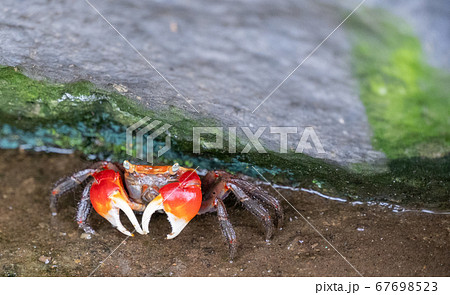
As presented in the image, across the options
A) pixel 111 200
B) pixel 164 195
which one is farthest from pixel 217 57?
pixel 111 200

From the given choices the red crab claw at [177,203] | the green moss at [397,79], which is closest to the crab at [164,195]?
the red crab claw at [177,203]

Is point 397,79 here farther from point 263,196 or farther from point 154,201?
point 154,201

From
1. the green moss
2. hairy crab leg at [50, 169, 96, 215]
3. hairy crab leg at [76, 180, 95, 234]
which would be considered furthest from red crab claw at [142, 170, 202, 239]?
the green moss

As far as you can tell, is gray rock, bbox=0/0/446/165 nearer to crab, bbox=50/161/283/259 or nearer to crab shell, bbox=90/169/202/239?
crab, bbox=50/161/283/259

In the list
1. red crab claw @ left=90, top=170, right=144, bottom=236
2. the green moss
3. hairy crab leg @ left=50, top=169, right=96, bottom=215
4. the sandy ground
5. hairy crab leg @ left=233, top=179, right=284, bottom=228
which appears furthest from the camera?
hairy crab leg @ left=50, top=169, right=96, bottom=215

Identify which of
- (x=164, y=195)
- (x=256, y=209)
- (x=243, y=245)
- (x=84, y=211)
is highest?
(x=164, y=195)
